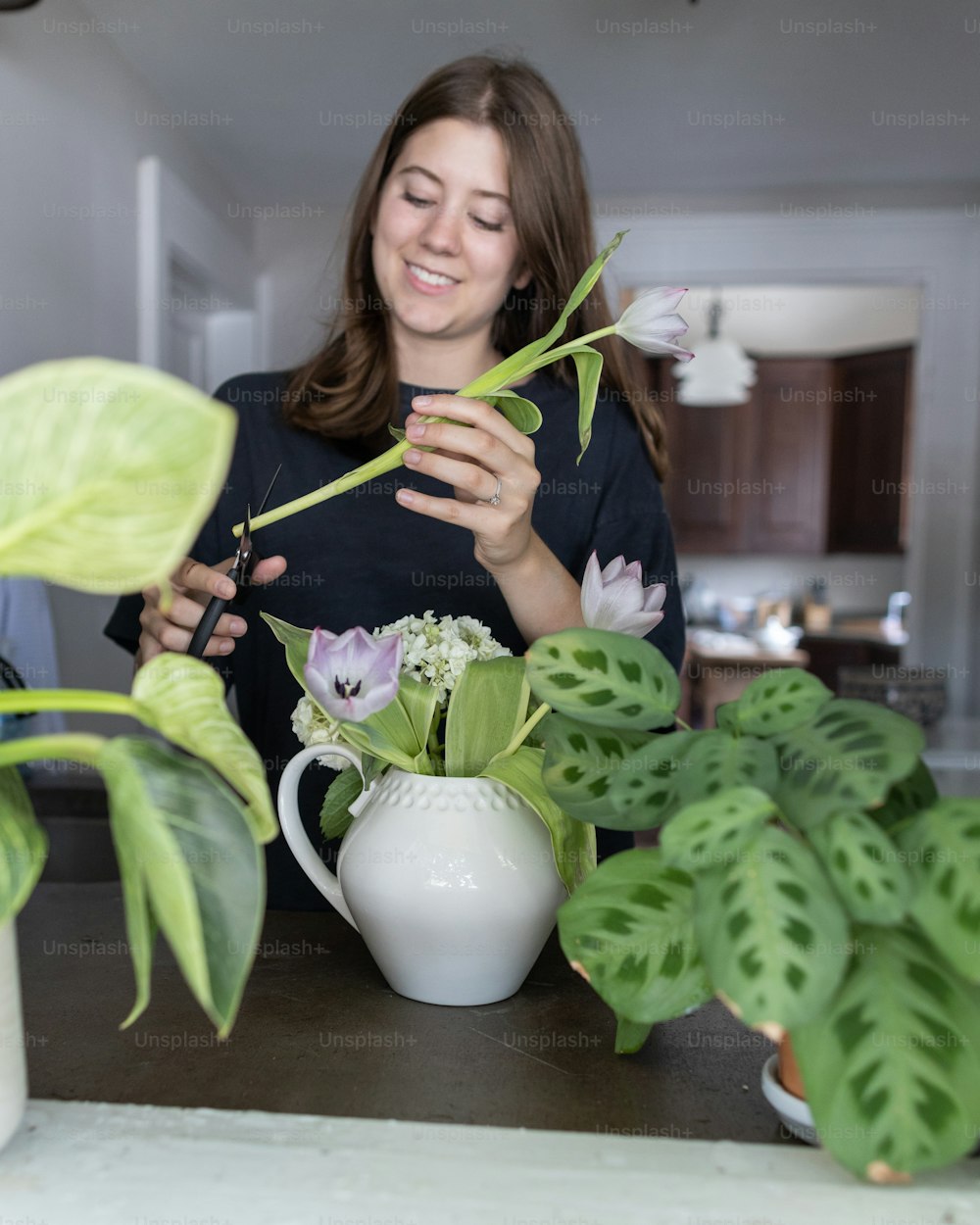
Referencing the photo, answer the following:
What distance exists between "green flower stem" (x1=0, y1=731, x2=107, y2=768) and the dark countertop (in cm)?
23

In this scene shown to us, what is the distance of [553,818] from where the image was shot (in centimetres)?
62

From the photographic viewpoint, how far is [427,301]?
1228 millimetres

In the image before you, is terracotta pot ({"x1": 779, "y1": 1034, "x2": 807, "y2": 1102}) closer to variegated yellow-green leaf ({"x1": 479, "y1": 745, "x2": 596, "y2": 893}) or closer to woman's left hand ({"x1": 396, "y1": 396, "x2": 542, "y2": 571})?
variegated yellow-green leaf ({"x1": 479, "y1": 745, "x2": 596, "y2": 893})

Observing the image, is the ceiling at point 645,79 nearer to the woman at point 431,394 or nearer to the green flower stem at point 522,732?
the woman at point 431,394

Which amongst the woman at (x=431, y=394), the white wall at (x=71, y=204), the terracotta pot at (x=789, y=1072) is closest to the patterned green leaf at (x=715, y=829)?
the terracotta pot at (x=789, y=1072)

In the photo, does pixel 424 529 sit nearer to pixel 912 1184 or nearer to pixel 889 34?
pixel 912 1184

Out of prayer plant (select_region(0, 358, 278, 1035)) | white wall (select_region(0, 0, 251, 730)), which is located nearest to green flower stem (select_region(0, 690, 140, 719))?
prayer plant (select_region(0, 358, 278, 1035))

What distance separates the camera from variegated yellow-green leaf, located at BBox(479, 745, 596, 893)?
0.62 m

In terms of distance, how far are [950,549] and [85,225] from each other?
298 centimetres

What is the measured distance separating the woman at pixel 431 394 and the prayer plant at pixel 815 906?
2.16 ft

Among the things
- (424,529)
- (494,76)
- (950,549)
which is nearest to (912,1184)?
(424,529)

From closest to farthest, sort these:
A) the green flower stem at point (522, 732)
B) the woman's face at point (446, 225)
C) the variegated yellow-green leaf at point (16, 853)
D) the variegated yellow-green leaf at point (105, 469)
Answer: the variegated yellow-green leaf at point (105, 469), the variegated yellow-green leaf at point (16, 853), the green flower stem at point (522, 732), the woman's face at point (446, 225)

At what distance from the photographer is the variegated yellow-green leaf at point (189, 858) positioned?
0.36 m

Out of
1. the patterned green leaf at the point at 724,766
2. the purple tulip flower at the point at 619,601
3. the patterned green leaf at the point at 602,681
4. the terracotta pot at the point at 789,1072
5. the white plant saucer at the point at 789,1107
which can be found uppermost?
the purple tulip flower at the point at 619,601
